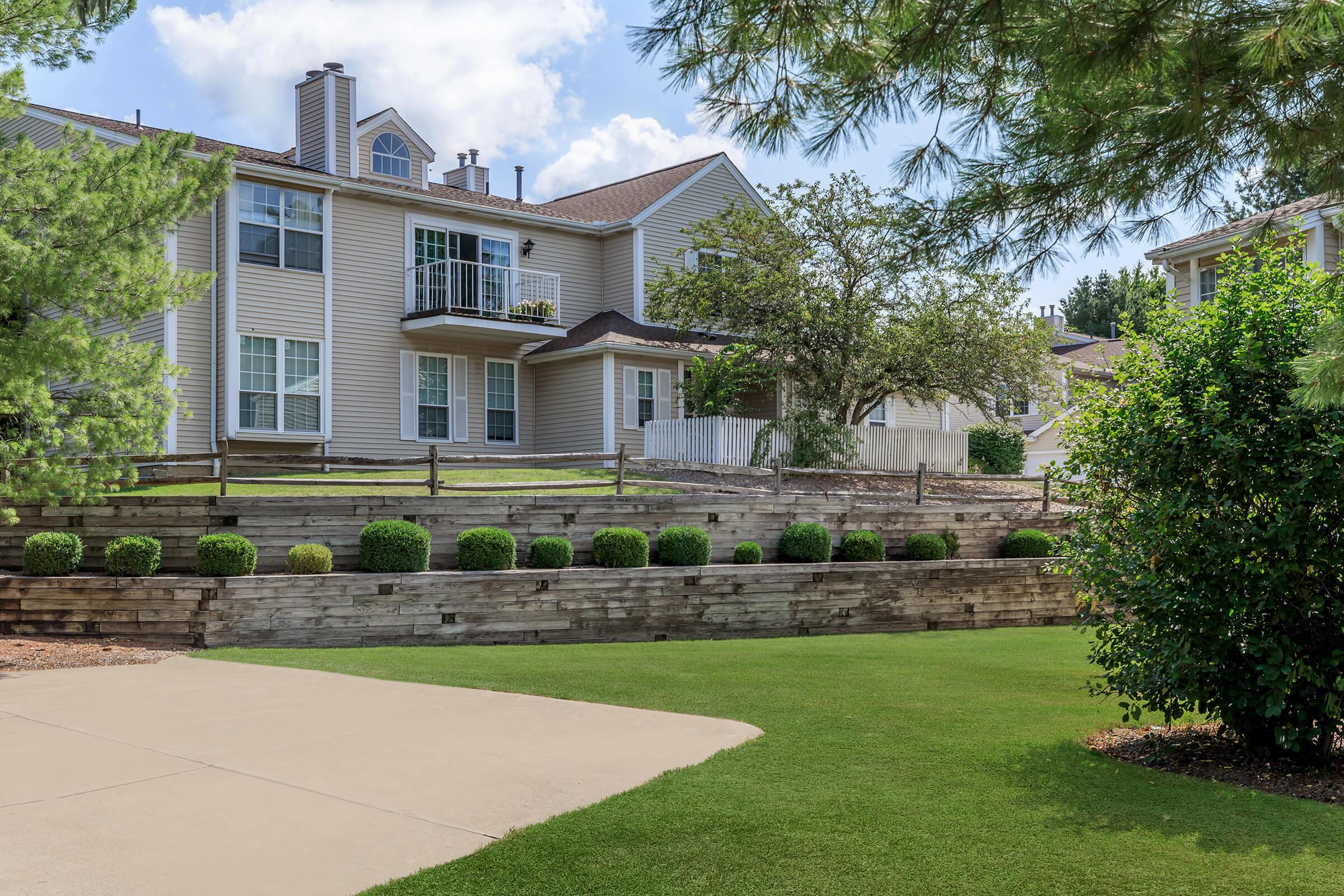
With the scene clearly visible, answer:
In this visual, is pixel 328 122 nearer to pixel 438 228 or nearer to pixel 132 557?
pixel 438 228

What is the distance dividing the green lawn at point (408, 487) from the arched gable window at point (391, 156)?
6.92 m

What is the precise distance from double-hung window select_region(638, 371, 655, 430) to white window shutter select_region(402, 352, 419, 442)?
15.1ft

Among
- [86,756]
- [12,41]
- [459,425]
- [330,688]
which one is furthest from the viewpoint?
[459,425]

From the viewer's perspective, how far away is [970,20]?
5.35 m

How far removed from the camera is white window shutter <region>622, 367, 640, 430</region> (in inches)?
907

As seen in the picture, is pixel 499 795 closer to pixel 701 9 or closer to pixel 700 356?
pixel 701 9

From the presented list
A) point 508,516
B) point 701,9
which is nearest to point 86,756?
point 701,9

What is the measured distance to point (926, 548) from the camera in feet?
53.7

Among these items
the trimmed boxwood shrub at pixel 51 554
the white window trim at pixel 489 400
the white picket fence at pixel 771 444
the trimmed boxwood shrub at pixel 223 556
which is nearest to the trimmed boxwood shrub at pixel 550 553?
the trimmed boxwood shrub at pixel 223 556

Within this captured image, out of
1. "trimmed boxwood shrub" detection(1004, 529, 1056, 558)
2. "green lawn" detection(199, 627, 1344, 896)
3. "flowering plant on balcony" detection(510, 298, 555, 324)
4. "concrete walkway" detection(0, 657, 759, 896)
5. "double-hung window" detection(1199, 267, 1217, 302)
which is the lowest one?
"green lawn" detection(199, 627, 1344, 896)

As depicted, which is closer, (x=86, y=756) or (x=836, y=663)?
(x=86, y=756)

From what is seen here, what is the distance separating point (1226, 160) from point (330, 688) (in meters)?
7.11

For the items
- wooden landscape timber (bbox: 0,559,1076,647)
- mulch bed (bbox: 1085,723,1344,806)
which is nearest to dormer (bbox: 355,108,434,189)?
wooden landscape timber (bbox: 0,559,1076,647)

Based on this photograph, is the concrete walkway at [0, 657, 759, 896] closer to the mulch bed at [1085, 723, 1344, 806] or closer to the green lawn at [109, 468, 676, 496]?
the mulch bed at [1085, 723, 1344, 806]
